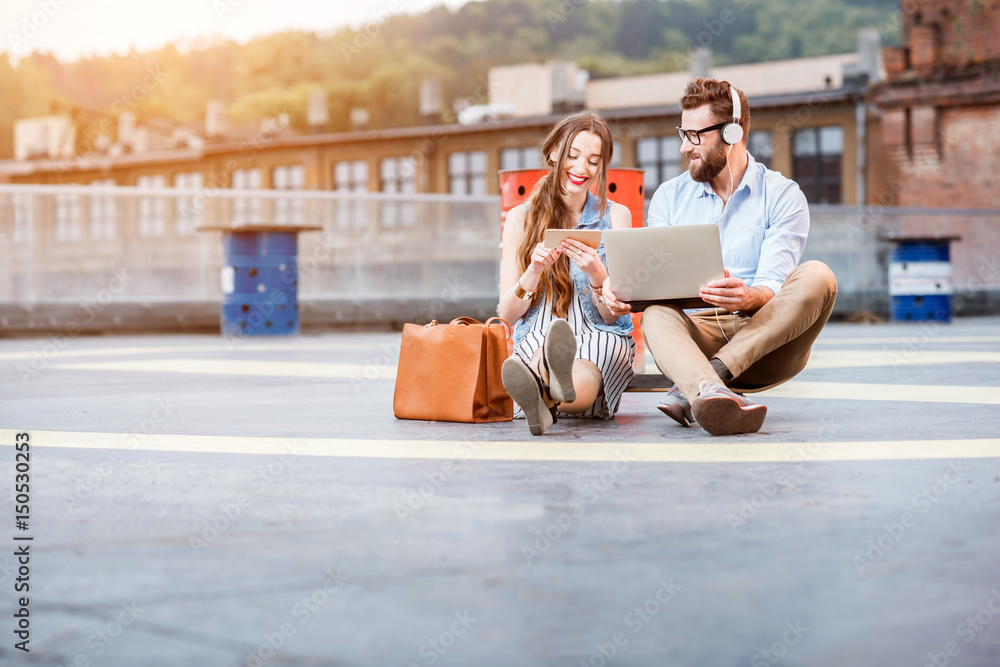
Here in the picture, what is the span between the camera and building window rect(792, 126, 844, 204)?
3347 cm

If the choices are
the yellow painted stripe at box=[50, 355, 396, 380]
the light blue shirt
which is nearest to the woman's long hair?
the light blue shirt

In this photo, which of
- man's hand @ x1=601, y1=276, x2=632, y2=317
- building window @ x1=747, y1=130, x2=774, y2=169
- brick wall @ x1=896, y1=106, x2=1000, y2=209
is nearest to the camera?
man's hand @ x1=601, y1=276, x2=632, y2=317

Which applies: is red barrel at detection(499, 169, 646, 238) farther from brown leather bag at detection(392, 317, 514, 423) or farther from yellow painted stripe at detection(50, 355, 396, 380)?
brown leather bag at detection(392, 317, 514, 423)

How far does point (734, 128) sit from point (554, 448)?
64.2 inches

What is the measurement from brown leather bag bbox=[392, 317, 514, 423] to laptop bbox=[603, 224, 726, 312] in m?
0.62

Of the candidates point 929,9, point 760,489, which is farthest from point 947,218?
point 760,489

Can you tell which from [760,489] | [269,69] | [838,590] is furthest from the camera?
[269,69]

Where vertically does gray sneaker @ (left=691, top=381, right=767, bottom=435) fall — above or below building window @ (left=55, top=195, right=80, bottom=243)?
below

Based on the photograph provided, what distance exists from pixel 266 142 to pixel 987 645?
1729 inches

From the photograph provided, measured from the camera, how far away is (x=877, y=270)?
17625 mm

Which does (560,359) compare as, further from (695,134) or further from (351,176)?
(351,176)

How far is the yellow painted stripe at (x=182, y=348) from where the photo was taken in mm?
9758

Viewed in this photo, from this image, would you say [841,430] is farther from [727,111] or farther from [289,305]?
[289,305]

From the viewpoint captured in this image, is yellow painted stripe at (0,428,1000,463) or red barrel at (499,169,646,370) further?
red barrel at (499,169,646,370)
